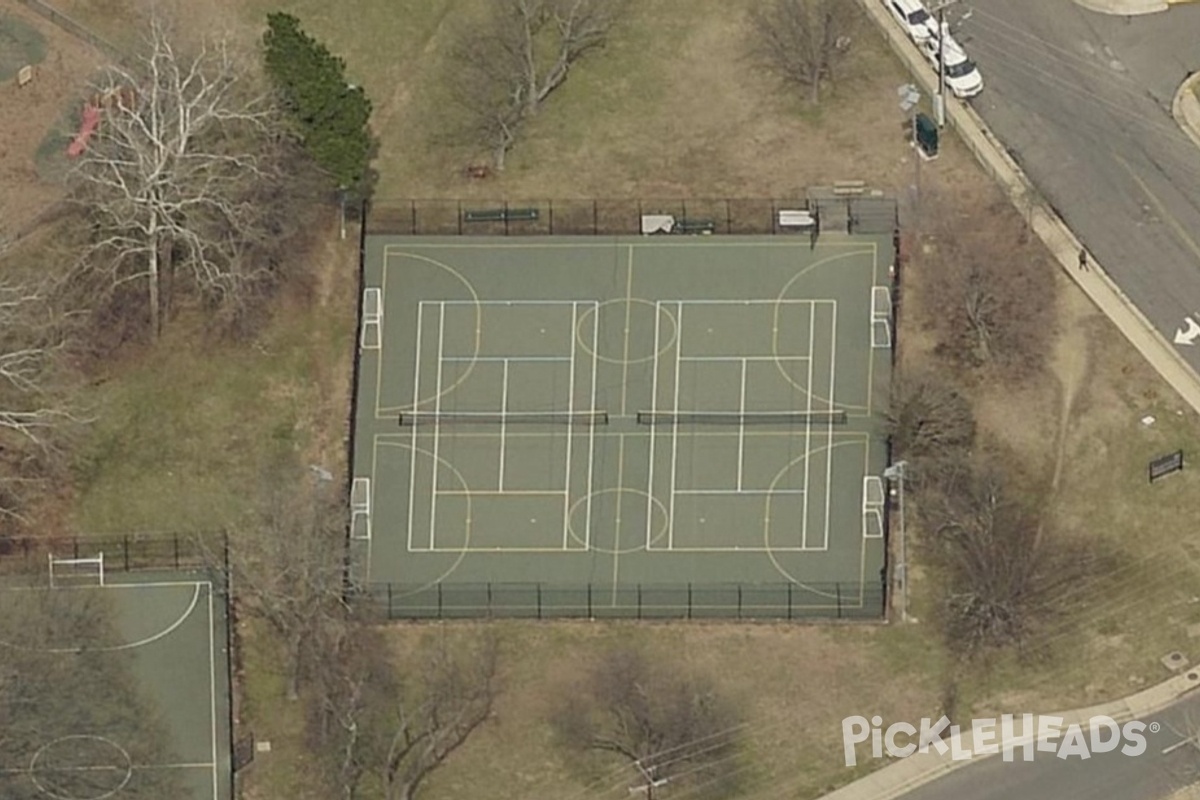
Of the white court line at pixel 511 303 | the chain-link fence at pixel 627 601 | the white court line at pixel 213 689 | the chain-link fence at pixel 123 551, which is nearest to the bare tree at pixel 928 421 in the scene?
the chain-link fence at pixel 627 601

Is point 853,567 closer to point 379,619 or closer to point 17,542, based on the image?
point 379,619

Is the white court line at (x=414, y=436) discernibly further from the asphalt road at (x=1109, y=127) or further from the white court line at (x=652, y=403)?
the asphalt road at (x=1109, y=127)

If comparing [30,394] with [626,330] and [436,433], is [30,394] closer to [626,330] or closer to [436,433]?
[436,433]

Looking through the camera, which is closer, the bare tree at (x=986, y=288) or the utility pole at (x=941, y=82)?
the bare tree at (x=986, y=288)

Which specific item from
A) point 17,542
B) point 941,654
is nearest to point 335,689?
point 17,542

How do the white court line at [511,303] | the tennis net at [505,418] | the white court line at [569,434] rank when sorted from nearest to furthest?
the white court line at [569,434] < the tennis net at [505,418] < the white court line at [511,303]
